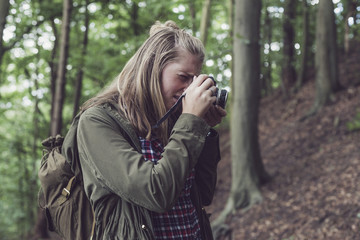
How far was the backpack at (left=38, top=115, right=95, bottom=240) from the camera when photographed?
165 centimetres

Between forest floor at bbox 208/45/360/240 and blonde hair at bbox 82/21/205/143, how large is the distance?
4.51 meters

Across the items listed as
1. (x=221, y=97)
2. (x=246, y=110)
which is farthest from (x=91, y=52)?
(x=221, y=97)

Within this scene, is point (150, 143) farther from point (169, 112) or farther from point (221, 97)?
point (221, 97)

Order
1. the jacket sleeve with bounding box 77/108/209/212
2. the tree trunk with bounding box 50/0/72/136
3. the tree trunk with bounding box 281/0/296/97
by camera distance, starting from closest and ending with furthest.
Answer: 1. the jacket sleeve with bounding box 77/108/209/212
2. the tree trunk with bounding box 50/0/72/136
3. the tree trunk with bounding box 281/0/296/97

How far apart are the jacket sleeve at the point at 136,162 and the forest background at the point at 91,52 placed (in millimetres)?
5040

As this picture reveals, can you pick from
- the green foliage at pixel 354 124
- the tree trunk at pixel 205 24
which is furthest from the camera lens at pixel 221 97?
the green foliage at pixel 354 124

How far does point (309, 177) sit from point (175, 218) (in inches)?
254

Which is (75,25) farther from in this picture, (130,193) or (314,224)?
(130,193)

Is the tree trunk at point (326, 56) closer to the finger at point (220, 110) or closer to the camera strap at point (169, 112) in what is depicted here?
the finger at point (220, 110)

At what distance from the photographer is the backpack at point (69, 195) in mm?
1649

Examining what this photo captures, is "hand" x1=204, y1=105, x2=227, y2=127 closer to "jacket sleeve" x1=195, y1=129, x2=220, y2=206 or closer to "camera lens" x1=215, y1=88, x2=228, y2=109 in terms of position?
"camera lens" x1=215, y1=88, x2=228, y2=109

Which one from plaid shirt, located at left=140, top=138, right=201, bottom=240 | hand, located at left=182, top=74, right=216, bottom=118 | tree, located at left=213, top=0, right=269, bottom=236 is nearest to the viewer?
hand, located at left=182, top=74, right=216, bottom=118

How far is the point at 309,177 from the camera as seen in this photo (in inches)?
301

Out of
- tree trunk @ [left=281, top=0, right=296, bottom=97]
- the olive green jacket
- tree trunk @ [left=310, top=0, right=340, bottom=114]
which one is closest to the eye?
the olive green jacket
